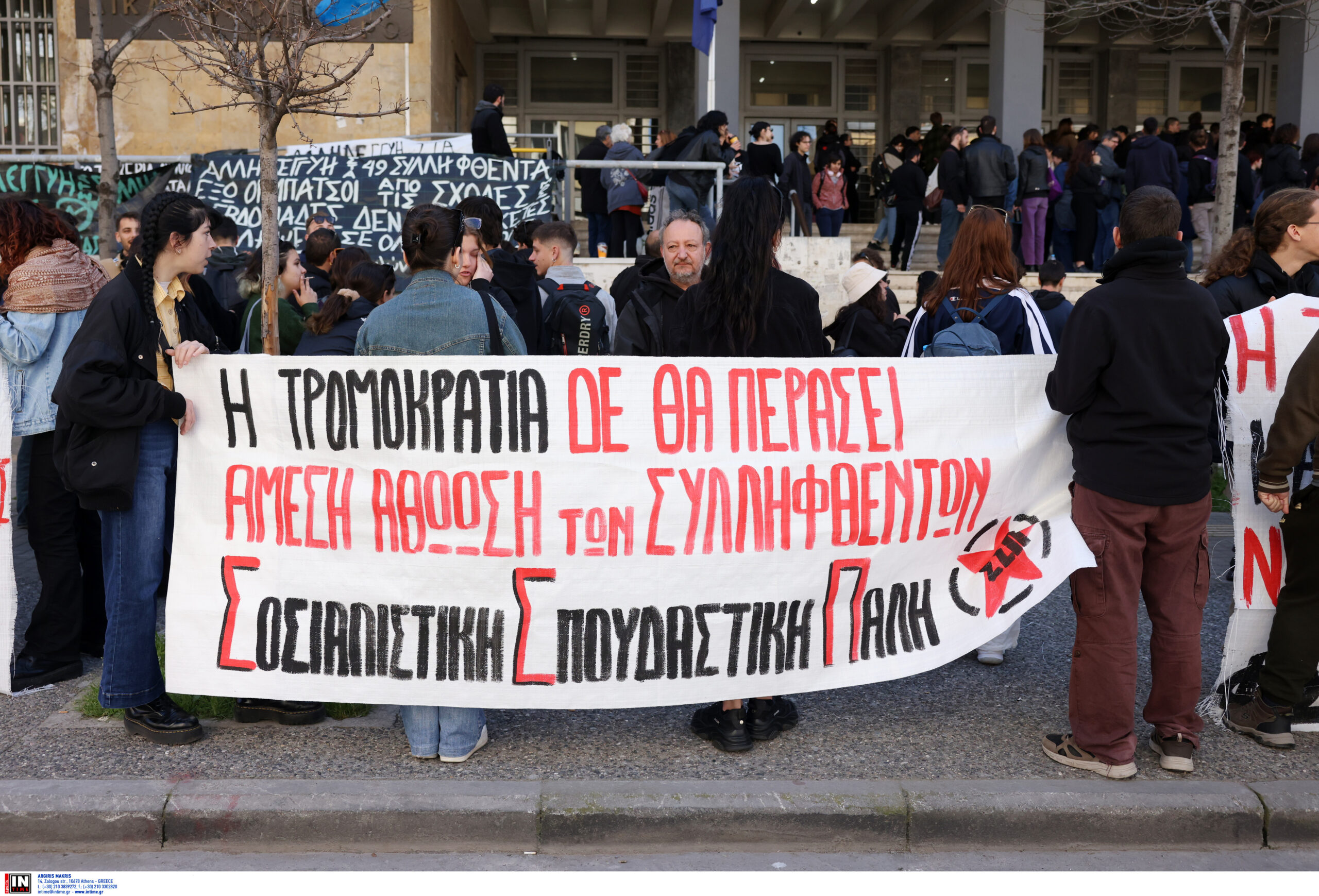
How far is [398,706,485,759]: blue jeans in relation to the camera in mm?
4000

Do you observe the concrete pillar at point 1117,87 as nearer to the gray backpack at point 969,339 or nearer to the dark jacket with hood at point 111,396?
the gray backpack at point 969,339

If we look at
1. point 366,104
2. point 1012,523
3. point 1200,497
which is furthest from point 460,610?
point 366,104

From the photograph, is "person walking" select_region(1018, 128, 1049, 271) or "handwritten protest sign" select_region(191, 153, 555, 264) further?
"person walking" select_region(1018, 128, 1049, 271)

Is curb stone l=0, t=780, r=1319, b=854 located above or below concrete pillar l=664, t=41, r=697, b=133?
below

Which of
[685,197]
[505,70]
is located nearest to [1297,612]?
[685,197]

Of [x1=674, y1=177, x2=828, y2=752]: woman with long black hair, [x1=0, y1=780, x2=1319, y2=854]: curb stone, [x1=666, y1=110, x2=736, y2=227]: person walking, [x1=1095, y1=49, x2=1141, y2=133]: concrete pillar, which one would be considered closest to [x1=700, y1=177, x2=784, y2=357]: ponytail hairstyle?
[x1=674, y1=177, x2=828, y2=752]: woman with long black hair

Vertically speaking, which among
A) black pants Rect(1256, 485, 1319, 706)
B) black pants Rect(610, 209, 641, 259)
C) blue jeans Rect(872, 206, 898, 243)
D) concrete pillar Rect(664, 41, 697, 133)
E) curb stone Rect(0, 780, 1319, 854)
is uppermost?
concrete pillar Rect(664, 41, 697, 133)

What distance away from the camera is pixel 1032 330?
4.72 meters

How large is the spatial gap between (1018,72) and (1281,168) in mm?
5136

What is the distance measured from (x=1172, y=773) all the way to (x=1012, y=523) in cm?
99

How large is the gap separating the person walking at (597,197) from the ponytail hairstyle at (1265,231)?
871 cm

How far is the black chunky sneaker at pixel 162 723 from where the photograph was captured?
411 centimetres

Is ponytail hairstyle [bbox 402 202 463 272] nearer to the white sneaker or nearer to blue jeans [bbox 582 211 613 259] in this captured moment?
the white sneaker

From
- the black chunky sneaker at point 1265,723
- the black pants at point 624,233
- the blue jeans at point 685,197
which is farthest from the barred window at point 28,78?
the black chunky sneaker at point 1265,723
